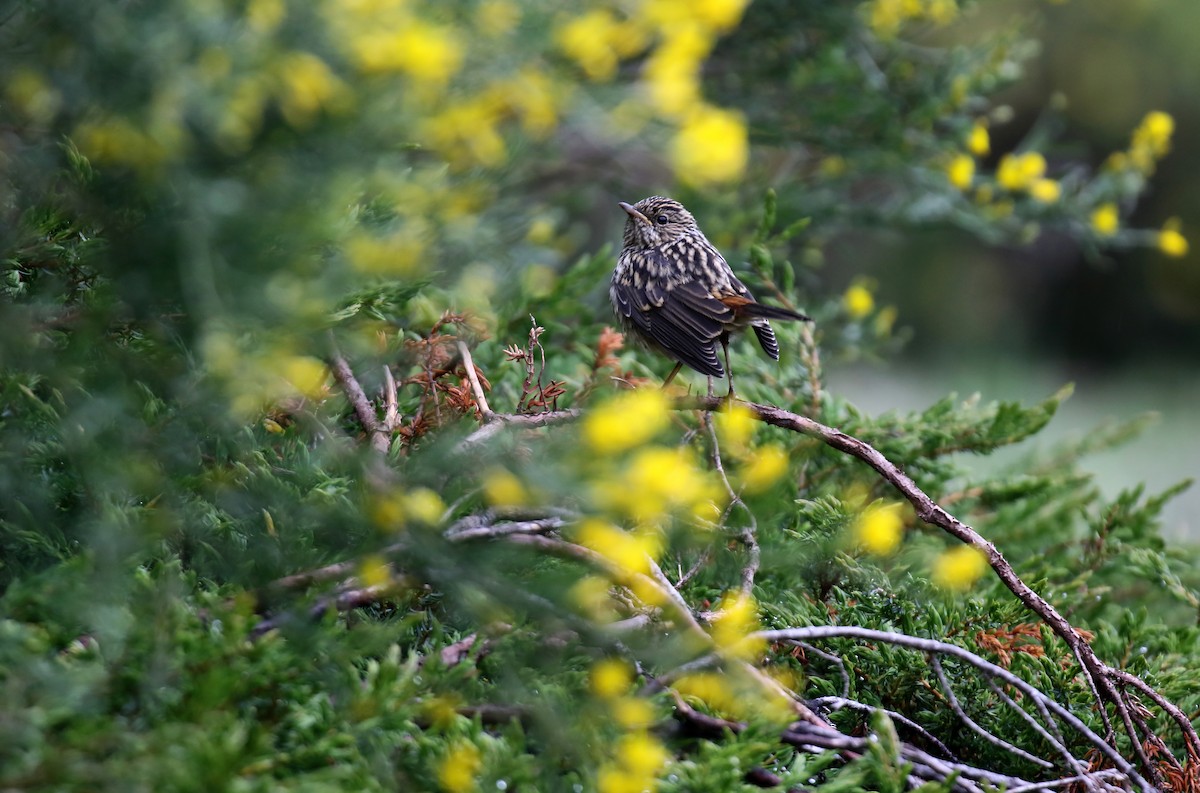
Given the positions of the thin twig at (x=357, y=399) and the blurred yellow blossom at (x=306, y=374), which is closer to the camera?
the blurred yellow blossom at (x=306, y=374)

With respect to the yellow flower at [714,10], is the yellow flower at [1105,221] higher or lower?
lower

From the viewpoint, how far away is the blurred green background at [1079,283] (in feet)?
29.7

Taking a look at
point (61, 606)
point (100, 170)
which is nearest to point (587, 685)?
point (61, 606)

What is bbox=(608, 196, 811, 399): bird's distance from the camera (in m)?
2.44

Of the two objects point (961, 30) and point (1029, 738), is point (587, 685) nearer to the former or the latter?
point (1029, 738)

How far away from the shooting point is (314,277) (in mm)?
1614

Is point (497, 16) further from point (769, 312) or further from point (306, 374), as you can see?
point (306, 374)

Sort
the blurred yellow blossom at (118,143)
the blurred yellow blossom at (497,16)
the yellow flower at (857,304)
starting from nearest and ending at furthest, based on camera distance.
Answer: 1. the blurred yellow blossom at (118,143)
2. the blurred yellow blossom at (497,16)
3. the yellow flower at (857,304)

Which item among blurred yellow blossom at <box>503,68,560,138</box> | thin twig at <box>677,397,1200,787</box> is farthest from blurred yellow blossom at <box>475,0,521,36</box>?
thin twig at <box>677,397,1200,787</box>

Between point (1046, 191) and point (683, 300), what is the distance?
6.57ft

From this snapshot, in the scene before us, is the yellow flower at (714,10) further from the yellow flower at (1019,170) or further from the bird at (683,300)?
the yellow flower at (1019,170)

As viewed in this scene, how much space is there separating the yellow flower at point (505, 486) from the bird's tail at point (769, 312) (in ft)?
3.10

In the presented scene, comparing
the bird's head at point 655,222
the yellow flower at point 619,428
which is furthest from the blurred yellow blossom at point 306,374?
the bird's head at point 655,222

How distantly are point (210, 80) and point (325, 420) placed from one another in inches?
22.1
